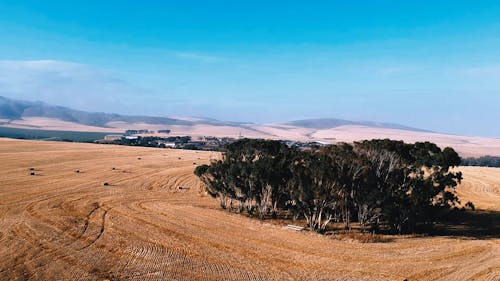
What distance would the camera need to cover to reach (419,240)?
2772 cm

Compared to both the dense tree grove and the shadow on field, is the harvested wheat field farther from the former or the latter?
the dense tree grove

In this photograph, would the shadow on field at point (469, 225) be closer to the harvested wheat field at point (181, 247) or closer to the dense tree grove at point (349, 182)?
the harvested wheat field at point (181, 247)

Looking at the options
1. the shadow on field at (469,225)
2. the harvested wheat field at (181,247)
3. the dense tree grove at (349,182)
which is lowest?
the harvested wheat field at (181,247)

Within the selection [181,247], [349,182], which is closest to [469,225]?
[349,182]

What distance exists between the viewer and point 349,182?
96.3 feet

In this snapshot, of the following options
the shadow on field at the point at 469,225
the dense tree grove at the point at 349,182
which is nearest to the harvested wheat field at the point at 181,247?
the shadow on field at the point at 469,225

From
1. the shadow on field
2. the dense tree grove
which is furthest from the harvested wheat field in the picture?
the dense tree grove

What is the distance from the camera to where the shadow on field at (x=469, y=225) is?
29.9 metres

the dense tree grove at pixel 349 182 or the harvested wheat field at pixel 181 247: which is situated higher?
the dense tree grove at pixel 349 182

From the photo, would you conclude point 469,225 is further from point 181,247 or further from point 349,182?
point 181,247

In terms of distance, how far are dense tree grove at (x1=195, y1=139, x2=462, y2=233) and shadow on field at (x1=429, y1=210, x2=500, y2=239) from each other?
213cm

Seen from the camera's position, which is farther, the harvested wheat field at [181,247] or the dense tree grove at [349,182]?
the dense tree grove at [349,182]

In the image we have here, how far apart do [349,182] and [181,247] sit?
1338 cm

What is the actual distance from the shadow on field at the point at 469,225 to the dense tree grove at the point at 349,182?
2.13 metres
